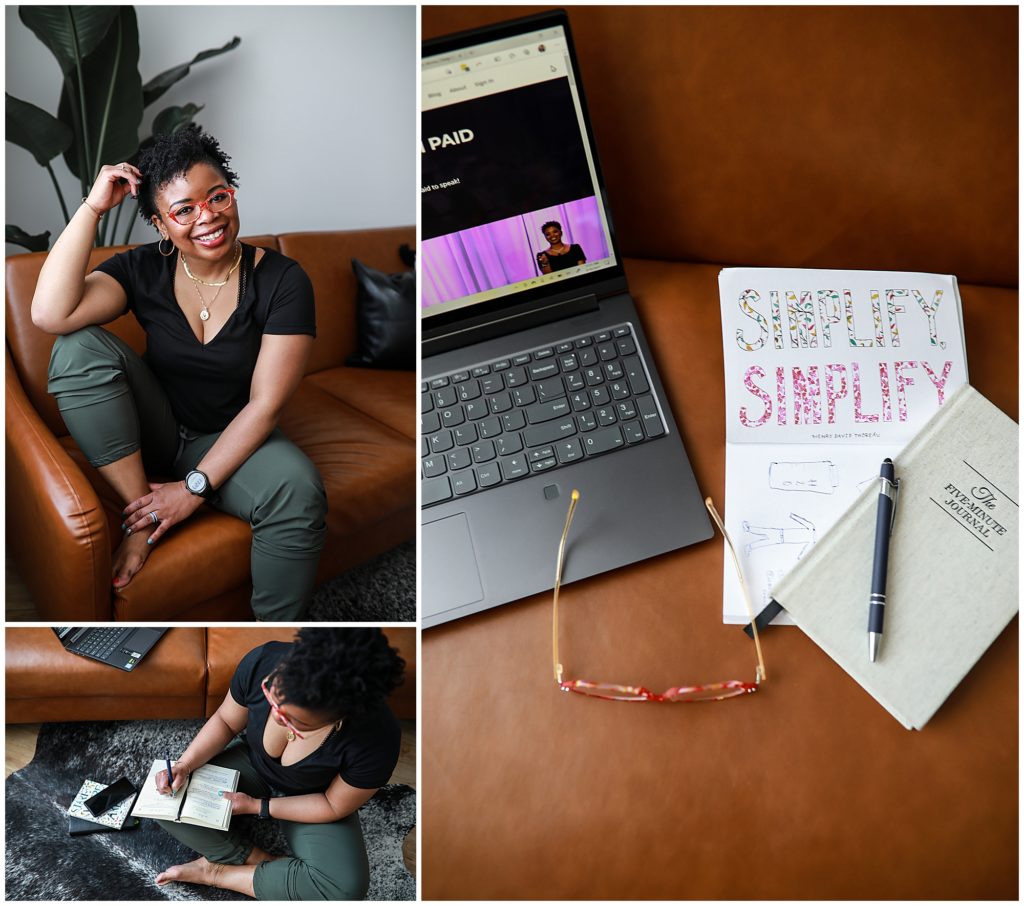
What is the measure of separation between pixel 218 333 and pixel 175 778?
529 millimetres

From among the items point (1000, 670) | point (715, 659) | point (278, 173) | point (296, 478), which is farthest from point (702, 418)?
point (278, 173)

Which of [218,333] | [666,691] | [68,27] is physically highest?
[68,27]

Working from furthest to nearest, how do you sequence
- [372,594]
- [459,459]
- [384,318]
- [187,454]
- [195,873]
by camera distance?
[384,318], [372,594], [187,454], [459,459], [195,873]

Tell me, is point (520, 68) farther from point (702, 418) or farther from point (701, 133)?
point (702, 418)

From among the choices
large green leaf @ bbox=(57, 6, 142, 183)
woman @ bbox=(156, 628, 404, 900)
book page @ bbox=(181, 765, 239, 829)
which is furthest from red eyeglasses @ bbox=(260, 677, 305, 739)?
large green leaf @ bbox=(57, 6, 142, 183)

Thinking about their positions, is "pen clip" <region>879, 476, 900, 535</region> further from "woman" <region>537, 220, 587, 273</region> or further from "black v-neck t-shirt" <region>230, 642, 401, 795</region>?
"black v-neck t-shirt" <region>230, 642, 401, 795</region>

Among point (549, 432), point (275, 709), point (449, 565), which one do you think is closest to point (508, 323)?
point (549, 432)

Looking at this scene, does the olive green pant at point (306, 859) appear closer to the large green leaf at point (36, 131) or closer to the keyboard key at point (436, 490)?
the keyboard key at point (436, 490)

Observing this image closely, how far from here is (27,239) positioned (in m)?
0.79

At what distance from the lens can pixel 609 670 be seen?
73 cm

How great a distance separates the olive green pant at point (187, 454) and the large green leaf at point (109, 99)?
226mm

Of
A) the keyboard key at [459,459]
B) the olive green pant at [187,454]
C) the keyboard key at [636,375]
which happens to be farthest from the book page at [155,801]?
the keyboard key at [636,375]

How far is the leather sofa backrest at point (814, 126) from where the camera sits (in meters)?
0.81

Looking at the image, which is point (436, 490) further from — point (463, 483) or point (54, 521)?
point (54, 521)
